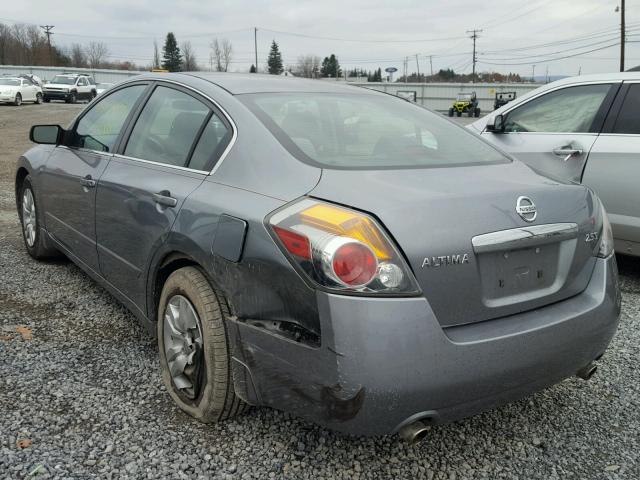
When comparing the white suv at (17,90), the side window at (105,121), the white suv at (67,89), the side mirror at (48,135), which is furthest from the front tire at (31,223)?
the white suv at (67,89)

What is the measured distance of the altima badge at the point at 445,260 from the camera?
1.88 m

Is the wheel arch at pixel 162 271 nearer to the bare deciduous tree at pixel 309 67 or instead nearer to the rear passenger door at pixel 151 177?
the rear passenger door at pixel 151 177

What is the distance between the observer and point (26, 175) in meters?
4.67

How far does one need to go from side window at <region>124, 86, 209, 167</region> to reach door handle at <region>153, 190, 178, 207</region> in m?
0.17

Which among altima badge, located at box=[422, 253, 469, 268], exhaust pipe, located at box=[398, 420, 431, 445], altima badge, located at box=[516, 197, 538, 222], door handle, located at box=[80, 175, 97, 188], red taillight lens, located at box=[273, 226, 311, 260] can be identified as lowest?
exhaust pipe, located at box=[398, 420, 431, 445]

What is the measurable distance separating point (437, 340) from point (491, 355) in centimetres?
23

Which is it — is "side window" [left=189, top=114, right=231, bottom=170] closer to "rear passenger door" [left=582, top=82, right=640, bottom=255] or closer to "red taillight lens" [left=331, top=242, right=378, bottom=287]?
"red taillight lens" [left=331, top=242, right=378, bottom=287]

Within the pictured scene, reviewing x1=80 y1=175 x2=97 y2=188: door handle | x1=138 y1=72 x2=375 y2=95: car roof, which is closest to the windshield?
x1=80 y1=175 x2=97 y2=188: door handle

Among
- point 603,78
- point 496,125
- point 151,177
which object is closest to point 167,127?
point 151,177

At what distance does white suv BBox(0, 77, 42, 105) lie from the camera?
29266mm

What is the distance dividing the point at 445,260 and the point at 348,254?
1.13 ft

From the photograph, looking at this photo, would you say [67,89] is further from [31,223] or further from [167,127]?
[167,127]

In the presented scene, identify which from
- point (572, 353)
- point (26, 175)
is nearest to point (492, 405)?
point (572, 353)

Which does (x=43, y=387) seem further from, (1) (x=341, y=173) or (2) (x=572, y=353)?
(2) (x=572, y=353)
